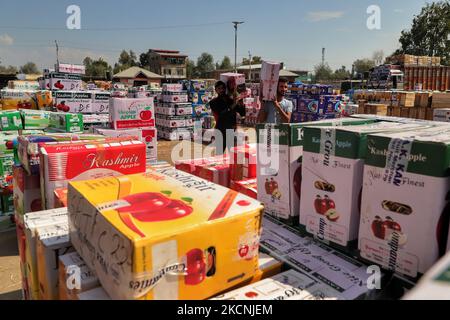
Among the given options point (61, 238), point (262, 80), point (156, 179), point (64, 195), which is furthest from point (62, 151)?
point (262, 80)

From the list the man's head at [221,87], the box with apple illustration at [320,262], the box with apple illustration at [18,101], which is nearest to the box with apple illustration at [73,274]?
the box with apple illustration at [320,262]

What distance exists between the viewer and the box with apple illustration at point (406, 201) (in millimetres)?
1367

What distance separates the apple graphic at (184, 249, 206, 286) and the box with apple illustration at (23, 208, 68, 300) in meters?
1.10

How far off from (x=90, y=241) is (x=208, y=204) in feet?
1.68

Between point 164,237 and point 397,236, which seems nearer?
point 164,237

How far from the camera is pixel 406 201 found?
145cm

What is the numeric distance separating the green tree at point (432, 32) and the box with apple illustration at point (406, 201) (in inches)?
1677

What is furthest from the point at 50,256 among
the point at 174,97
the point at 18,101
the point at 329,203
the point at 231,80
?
the point at 174,97

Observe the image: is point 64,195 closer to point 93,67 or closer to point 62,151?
point 62,151

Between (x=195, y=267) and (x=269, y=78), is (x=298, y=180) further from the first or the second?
(x=269, y=78)

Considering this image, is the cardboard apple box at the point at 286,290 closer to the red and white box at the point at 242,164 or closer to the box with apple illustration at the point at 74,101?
the red and white box at the point at 242,164

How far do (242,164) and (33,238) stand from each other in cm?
149

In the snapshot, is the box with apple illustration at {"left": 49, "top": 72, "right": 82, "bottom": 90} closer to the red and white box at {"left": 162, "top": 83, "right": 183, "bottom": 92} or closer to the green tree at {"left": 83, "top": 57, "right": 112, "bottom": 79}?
the red and white box at {"left": 162, "top": 83, "right": 183, "bottom": 92}

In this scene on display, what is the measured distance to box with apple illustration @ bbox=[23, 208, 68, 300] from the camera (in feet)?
6.50
